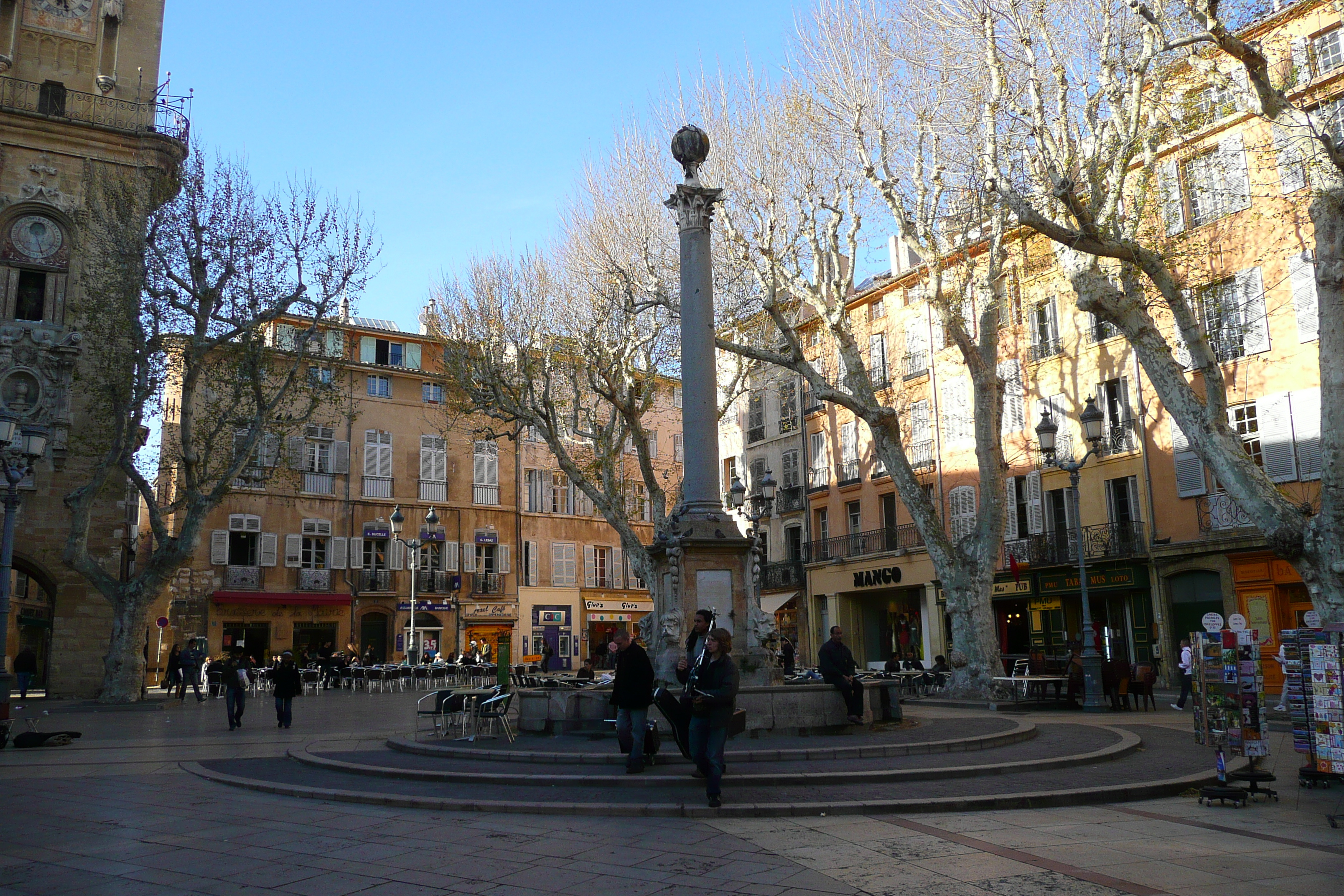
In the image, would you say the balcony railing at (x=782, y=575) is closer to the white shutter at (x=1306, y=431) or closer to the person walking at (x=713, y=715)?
the white shutter at (x=1306, y=431)

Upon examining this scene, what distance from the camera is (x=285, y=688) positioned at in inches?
690

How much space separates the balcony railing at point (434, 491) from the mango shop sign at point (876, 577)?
17.8m

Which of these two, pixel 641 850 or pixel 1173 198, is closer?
pixel 641 850

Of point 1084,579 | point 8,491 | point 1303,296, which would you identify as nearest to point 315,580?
point 8,491

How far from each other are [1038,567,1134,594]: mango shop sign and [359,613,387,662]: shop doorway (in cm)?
2496

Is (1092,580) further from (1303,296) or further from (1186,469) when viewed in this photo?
(1303,296)

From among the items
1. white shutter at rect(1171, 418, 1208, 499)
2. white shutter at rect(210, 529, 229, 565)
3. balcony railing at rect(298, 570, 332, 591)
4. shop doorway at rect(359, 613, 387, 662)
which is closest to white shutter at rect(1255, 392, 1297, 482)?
white shutter at rect(1171, 418, 1208, 499)

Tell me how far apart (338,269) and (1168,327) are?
21.5 m

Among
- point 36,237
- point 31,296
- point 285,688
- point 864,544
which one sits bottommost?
point 285,688

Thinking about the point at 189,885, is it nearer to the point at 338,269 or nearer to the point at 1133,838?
the point at 1133,838

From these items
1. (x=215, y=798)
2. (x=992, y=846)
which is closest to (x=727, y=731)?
(x=992, y=846)

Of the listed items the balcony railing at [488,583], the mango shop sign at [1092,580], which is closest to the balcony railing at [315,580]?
the balcony railing at [488,583]

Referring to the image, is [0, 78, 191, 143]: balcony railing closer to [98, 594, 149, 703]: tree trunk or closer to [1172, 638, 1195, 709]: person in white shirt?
[98, 594, 149, 703]: tree trunk

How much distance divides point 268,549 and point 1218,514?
3194cm
